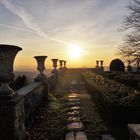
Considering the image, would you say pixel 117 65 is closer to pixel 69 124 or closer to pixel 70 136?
pixel 69 124

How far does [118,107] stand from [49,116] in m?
2.69

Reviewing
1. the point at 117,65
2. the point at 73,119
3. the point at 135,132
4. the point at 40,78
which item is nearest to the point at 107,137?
the point at 73,119

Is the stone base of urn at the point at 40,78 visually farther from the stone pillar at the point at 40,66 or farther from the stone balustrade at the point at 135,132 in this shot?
the stone balustrade at the point at 135,132

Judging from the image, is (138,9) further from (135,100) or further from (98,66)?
(98,66)

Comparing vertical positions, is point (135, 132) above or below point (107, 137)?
above

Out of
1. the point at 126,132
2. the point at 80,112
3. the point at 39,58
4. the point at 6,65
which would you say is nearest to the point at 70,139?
the point at 126,132

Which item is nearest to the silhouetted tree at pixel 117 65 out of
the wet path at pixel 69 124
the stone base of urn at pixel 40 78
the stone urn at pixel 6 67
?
the stone base of urn at pixel 40 78

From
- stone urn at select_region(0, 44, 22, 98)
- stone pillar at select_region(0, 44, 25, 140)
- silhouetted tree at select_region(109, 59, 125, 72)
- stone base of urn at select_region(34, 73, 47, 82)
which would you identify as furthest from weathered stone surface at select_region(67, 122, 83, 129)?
silhouetted tree at select_region(109, 59, 125, 72)

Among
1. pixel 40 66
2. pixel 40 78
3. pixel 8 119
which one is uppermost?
pixel 40 66

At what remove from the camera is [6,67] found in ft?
19.4

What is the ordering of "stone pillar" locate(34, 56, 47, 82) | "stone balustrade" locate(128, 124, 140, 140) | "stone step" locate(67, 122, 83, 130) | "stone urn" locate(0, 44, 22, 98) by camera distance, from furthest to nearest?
"stone pillar" locate(34, 56, 47, 82) < "stone step" locate(67, 122, 83, 130) < "stone urn" locate(0, 44, 22, 98) < "stone balustrade" locate(128, 124, 140, 140)

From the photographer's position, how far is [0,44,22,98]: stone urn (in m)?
5.86

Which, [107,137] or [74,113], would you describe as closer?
[107,137]

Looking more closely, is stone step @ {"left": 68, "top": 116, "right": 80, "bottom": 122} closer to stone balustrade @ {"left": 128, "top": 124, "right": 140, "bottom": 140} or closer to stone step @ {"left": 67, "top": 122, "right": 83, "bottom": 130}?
stone step @ {"left": 67, "top": 122, "right": 83, "bottom": 130}
